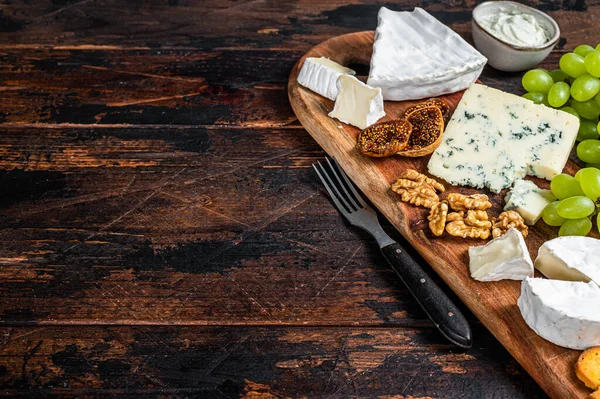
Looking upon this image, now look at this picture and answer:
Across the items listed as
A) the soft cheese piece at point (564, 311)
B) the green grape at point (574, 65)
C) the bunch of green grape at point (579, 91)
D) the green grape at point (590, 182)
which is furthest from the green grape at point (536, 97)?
the soft cheese piece at point (564, 311)

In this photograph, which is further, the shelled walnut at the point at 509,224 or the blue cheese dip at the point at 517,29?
the blue cheese dip at the point at 517,29

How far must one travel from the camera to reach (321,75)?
181 cm

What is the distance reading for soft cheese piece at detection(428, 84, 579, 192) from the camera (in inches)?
63.3

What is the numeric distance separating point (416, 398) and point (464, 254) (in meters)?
0.37

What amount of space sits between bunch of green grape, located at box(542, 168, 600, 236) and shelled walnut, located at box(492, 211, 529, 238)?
7 cm

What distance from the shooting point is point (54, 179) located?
1.70 m

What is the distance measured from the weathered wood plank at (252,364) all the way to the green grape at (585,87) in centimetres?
79

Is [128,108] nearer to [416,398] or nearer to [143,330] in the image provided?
[143,330]

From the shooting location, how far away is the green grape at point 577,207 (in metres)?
1.42

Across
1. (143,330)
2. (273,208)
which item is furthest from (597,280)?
(143,330)

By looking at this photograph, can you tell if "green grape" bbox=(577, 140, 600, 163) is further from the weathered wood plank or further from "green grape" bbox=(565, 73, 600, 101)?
the weathered wood plank

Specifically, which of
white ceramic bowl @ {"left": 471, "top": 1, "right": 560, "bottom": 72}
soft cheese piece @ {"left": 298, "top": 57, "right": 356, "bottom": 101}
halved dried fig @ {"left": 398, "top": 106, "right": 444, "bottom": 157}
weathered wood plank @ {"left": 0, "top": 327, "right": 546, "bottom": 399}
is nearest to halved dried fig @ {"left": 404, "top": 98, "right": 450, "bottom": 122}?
halved dried fig @ {"left": 398, "top": 106, "right": 444, "bottom": 157}

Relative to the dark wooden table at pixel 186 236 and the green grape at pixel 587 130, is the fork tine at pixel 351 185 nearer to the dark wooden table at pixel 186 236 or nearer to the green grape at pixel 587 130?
A: the dark wooden table at pixel 186 236

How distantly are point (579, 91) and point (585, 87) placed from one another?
2 centimetres
